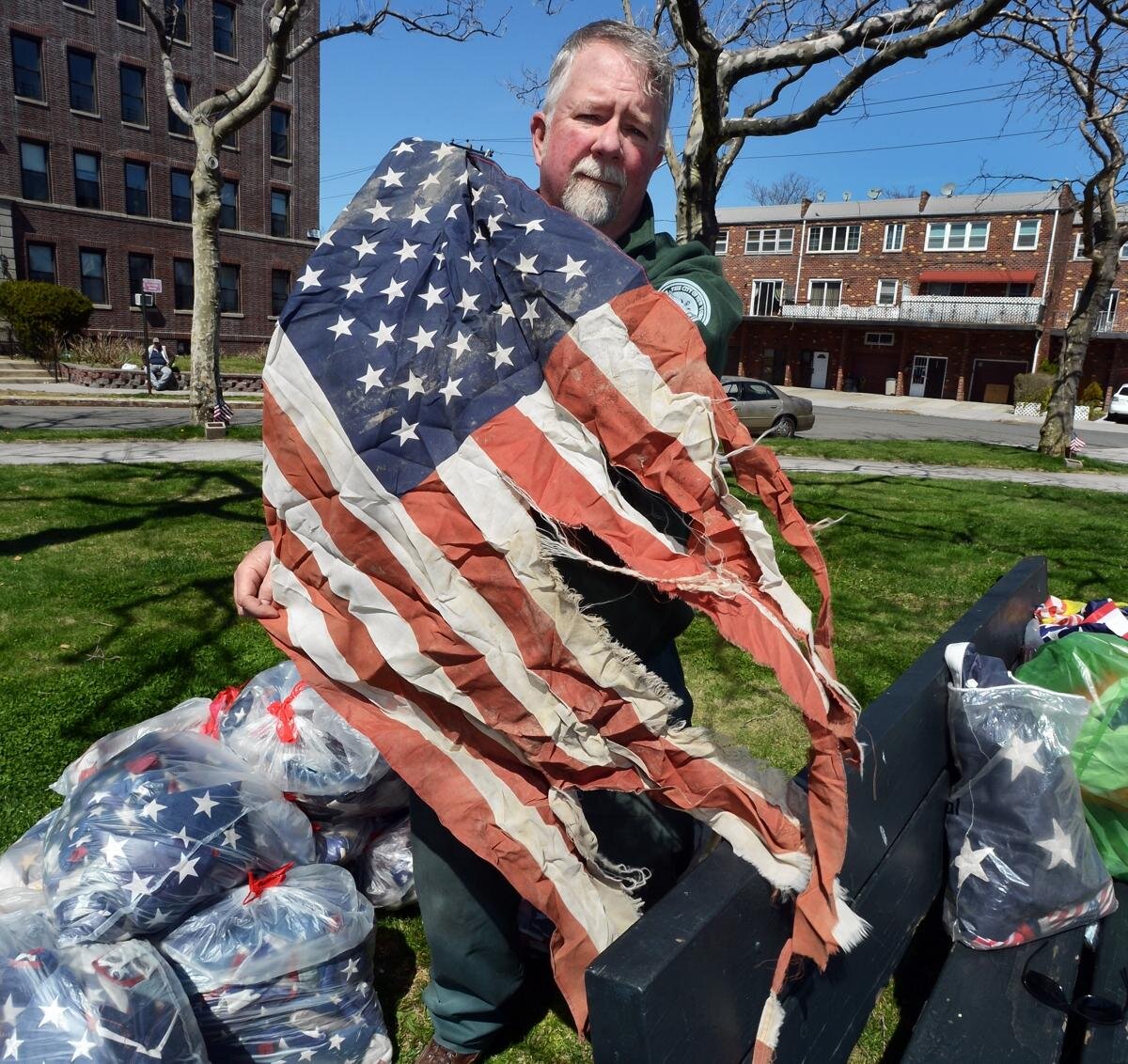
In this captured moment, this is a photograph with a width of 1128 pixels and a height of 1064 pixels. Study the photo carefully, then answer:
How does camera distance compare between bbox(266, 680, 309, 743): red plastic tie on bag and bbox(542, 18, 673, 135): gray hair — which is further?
bbox(266, 680, 309, 743): red plastic tie on bag

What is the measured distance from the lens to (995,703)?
2176 mm

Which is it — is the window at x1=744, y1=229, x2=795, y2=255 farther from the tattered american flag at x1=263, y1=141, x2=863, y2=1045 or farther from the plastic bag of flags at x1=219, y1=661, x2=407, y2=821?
the tattered american flag at x1=263, y1=141, x2=863, y2=1045

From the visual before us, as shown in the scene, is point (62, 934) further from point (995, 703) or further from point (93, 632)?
point (93, 632)

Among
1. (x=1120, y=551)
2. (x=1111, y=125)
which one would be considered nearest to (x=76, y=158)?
(x=1111, y=125)

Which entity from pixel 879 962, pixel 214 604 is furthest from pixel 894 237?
pixel 879 962

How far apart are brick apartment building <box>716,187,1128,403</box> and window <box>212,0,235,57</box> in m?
23.6

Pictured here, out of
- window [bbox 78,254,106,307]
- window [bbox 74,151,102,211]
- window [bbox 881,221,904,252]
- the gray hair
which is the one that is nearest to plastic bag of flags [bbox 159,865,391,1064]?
the gray hair

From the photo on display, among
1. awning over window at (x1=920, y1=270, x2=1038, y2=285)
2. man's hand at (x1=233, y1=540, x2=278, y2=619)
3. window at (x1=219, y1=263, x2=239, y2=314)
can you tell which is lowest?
man's hand at (x1=233, y1=540, x2=278, y2=619)

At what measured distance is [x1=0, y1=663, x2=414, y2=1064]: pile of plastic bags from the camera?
1.72 m

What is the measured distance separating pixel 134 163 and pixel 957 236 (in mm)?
36382

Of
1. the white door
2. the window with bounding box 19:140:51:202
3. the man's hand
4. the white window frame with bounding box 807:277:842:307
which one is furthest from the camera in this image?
the white window frame with bounding box 807:277:842:307

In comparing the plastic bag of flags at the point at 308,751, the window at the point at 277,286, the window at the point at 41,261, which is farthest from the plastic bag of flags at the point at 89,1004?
the window at the point at 277,286

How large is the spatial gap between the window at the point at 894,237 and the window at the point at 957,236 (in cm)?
122

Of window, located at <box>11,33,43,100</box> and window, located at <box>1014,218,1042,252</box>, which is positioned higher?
window, located at <box>11,33,43,100</box>
